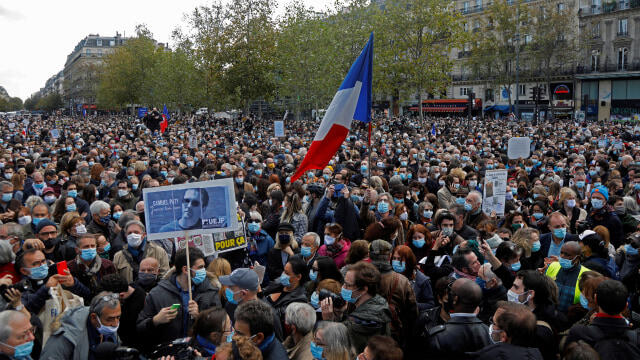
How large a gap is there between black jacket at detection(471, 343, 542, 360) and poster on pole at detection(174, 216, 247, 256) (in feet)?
11.3

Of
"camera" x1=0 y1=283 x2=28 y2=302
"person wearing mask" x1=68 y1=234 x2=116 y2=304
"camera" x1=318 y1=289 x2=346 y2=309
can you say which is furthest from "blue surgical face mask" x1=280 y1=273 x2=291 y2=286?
"camera" x1=0 y1=283 x2=28 y2=302

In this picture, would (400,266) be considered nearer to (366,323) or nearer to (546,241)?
(366,323)

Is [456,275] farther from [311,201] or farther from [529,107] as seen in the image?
[529,107]

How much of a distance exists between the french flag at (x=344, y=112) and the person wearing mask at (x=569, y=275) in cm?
332

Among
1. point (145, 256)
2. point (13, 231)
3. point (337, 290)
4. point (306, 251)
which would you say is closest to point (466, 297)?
point (337, 290)

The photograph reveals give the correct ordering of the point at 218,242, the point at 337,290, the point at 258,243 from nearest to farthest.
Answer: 1. the point at 337,290
2. the point at 218,242
3. the point at 258,243

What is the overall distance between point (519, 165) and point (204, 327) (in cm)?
1155

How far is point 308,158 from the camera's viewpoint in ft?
23.5

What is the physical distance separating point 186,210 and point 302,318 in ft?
5.53

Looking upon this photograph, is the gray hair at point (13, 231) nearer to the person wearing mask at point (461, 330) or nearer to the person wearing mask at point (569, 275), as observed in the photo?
the person wearing mask at point (461, 330)

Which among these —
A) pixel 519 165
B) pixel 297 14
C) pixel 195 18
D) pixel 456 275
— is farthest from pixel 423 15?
pixel 456 275

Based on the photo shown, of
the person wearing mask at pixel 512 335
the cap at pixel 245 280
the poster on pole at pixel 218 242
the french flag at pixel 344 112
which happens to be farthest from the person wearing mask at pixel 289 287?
the french flag at pixel 344 112

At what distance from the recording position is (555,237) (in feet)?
19.5

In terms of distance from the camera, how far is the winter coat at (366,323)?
3.73 metres
